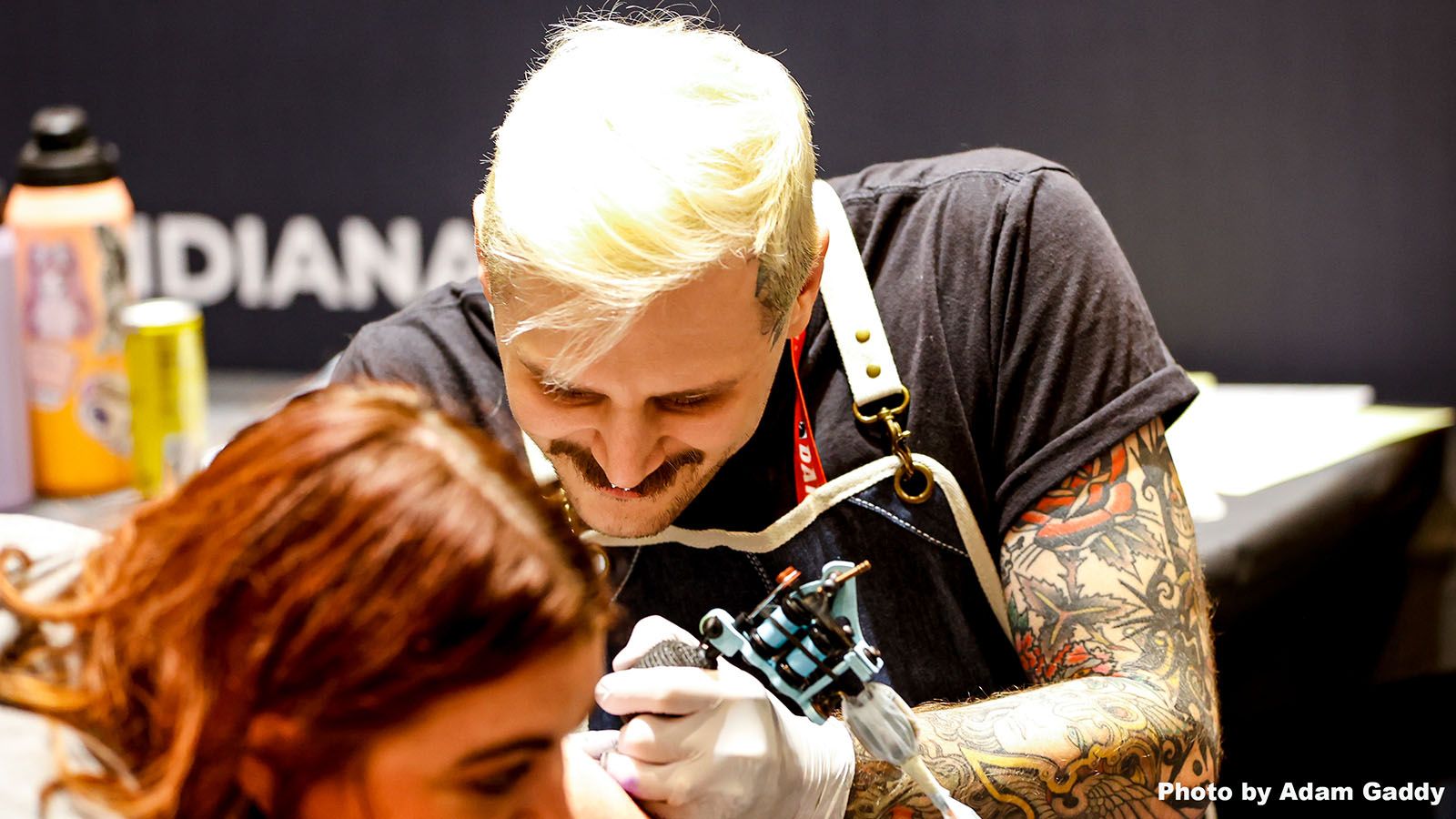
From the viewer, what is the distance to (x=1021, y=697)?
1.42 metres

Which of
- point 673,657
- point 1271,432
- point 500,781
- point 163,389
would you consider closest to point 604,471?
point 673,657

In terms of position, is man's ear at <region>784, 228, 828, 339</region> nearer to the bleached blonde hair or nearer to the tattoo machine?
the bleached blonde hair

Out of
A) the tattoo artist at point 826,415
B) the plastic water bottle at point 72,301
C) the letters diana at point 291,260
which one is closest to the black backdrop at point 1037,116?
the letters diana at point 291,260

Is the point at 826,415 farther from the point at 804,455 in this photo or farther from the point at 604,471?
the point at 604,471

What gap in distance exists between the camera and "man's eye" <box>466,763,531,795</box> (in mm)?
955

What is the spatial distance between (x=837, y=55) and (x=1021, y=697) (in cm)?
130

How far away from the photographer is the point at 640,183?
1238mm

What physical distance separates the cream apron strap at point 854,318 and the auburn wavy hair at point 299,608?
0.59m

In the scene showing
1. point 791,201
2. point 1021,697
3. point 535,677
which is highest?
point 791,201

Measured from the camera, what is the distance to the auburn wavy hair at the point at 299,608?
Result: 884 millimetres

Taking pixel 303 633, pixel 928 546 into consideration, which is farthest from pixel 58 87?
pixel 303 633

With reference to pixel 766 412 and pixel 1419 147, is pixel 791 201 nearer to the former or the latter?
pixel 766 412

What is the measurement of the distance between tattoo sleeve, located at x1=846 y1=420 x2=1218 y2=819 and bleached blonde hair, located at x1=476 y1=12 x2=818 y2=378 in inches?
14.4

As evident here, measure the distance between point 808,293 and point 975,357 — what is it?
0.20 metres
